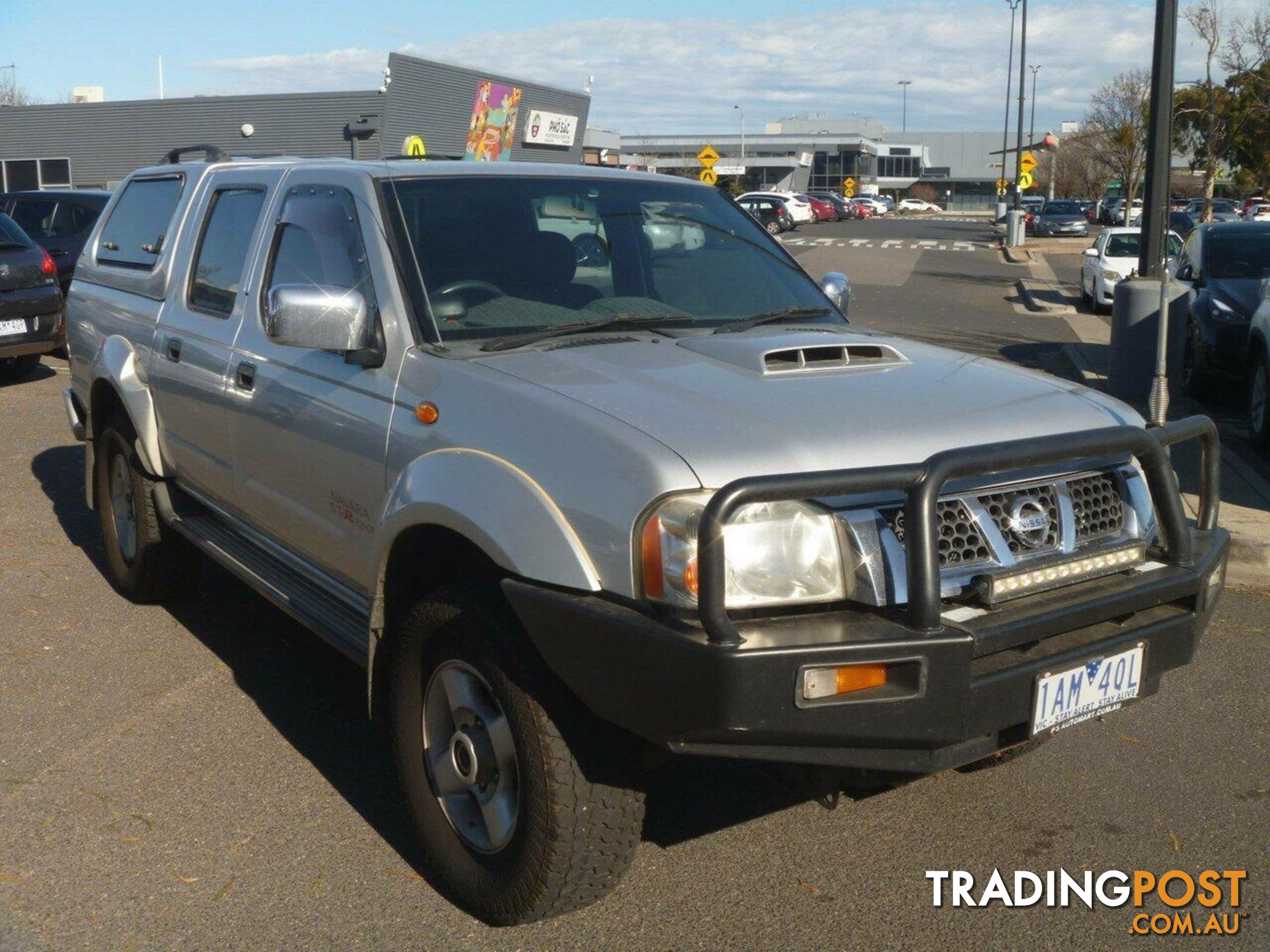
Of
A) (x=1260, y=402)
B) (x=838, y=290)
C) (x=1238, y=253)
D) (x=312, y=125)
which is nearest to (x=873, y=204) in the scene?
(x=312, y=125)

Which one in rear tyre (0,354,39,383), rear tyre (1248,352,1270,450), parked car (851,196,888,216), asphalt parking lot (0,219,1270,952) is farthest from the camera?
parked car (851,196,888,216)

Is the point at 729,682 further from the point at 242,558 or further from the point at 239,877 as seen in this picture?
the point at 242,558

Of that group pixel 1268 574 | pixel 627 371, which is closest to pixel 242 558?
pixel 627 371

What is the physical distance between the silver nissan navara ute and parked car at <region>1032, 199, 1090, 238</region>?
50079mm

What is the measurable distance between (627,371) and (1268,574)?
15.0ft

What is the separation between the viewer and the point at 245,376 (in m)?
4.64

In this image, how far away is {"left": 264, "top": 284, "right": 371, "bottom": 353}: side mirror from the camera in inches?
148

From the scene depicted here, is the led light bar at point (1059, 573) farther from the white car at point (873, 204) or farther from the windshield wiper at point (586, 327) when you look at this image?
the white car at point (873, 204)

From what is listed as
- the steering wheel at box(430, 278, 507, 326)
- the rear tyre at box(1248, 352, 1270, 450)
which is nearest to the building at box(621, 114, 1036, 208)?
the rear tyre at box(1248, 352, 1270, 450)

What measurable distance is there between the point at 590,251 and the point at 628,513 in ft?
5.61

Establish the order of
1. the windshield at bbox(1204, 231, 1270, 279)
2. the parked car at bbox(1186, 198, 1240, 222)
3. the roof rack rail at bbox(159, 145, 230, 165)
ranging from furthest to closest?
the parked car at bbox(1186, 198, 1240, 222), the windshield at bbox(1204, 231, 1270, 279), the roof rack rail at bbox(159, 145, 230, 165)

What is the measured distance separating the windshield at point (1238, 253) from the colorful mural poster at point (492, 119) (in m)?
34.1

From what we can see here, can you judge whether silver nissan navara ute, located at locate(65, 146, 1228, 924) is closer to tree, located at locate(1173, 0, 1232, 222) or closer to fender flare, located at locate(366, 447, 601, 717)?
fender flare, located at locate(366, 447, 601, 717)
